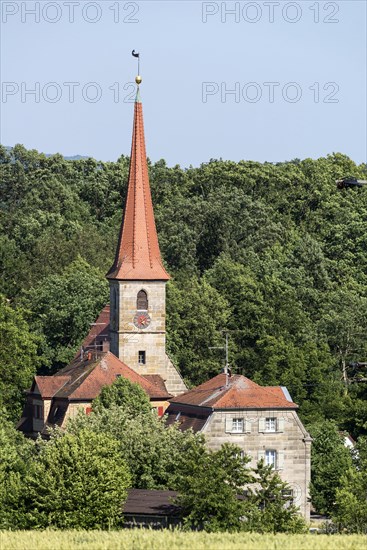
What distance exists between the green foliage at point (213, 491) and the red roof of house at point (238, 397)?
2217 centimetres

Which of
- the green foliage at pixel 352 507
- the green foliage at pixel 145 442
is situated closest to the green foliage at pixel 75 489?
the green foliage at pixel 145 442

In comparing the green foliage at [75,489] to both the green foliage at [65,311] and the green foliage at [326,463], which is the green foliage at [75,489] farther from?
the green foliage at [65,311]

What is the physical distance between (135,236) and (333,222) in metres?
54.0

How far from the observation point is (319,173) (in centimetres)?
18038

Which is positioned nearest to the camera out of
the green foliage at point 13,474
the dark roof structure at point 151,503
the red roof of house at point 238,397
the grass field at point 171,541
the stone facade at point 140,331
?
the grass field at point 171,541

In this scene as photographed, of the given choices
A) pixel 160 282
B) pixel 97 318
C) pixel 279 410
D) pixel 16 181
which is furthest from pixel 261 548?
pixel 16 181

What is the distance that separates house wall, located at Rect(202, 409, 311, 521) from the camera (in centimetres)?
10331

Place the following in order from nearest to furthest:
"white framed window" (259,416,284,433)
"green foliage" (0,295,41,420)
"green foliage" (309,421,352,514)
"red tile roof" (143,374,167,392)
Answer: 1. "green foliage" (309,421,352,514)
2. "white framed window" (259,416,284,433)
3. "red tile roof" (143,374,167,392)
4. "green foliage" (0,295,41,420)

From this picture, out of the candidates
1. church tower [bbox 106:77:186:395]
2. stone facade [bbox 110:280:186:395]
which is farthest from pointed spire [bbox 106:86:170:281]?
stone facade [bbox 110:280:186:395]

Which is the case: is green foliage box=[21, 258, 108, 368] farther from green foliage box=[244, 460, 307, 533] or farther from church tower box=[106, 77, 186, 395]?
green foliage box=[244, 460, 307, 533]

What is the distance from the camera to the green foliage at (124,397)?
10575cm

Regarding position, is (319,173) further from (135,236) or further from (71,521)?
(71,521)

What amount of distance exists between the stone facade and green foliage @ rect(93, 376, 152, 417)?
10.3 m

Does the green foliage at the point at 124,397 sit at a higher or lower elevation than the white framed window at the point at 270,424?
higher
